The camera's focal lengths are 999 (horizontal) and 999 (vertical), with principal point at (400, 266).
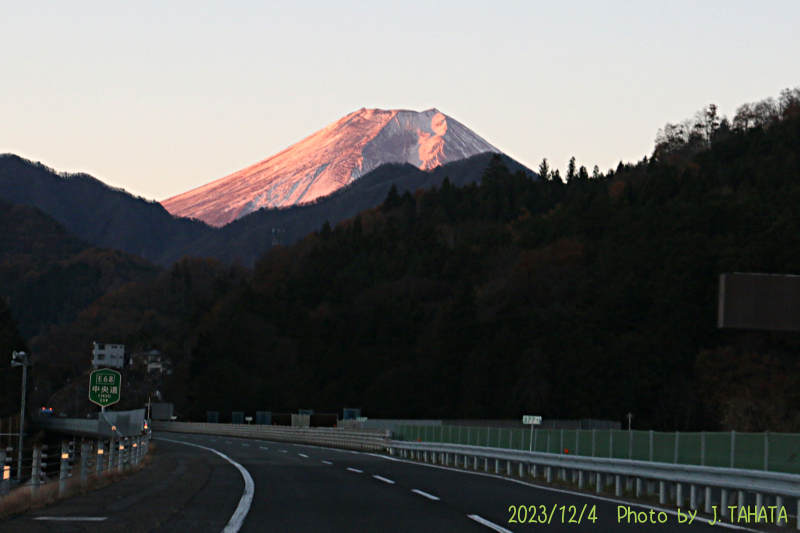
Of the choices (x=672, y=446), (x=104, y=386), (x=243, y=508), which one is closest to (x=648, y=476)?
(x=672, y=446)

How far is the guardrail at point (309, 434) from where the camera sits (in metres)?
44.5

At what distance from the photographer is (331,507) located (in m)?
15.5

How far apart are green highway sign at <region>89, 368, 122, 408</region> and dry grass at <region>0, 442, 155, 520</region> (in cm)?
1396

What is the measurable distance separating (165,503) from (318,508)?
2688 millimetres

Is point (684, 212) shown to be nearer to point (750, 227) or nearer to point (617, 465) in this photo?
point (750, 227)

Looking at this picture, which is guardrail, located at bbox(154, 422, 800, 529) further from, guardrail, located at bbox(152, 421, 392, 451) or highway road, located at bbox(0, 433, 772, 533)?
guardrail, located at bbox(152, 421, 392, 451)

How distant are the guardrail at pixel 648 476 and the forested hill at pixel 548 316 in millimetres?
46406

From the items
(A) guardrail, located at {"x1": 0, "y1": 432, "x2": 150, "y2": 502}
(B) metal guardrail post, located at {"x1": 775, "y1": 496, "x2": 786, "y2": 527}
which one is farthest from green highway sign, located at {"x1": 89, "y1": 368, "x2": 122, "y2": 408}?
(B) metal guardrail post, located at {"x1": 775, "y1": 496, "x2": 786, "y2": 527}

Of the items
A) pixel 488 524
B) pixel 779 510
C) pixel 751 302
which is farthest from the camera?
pixel 751 302

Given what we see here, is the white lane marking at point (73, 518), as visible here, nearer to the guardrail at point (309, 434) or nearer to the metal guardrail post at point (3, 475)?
the metal guardrail post at point (3, 475)

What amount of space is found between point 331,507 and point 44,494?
490 cm

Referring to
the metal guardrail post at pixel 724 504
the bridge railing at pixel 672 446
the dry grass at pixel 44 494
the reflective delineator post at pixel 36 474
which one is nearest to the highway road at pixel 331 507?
the dry grass at pixel 44 494

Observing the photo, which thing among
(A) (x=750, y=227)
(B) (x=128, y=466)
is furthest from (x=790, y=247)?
(B) (x=128, y=466)

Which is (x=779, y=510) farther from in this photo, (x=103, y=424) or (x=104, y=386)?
(x=103, y=424)
